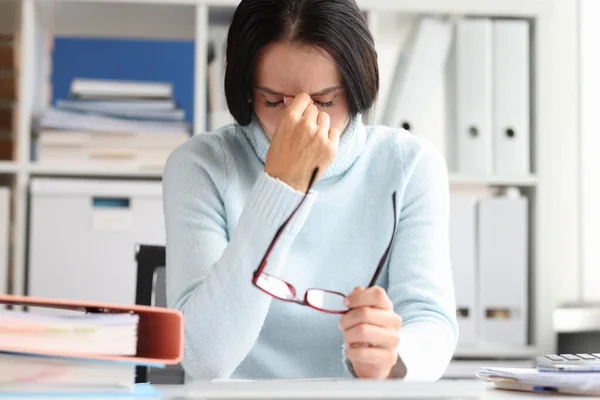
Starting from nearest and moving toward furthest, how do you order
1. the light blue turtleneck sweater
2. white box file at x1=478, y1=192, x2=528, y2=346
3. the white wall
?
1. the light blue turtleneck sweater
2. white box file at x1=478, y1=192, x2=528, y2=346
3. the white wall

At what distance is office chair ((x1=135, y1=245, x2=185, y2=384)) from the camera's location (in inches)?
58.0

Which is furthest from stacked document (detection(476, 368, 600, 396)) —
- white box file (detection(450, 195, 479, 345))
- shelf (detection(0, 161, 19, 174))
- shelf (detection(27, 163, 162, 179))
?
shelf (detection(0, 161, 19, 174))

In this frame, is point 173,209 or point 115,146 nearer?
point 173,209

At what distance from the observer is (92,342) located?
0.59 metres

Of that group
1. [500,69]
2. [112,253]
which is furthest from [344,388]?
[500,69]

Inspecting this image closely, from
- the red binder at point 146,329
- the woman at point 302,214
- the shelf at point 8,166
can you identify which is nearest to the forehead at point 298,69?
the woman at point 302,214

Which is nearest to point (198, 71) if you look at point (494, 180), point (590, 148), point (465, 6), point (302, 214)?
point (465, 6)

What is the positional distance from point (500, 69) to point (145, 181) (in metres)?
1.04

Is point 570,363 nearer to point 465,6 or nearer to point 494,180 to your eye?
point 494,180

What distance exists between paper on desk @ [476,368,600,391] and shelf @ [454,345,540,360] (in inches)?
53.5

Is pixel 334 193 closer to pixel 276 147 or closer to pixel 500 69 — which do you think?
pixel 276 147

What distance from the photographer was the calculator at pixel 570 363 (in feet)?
2.97

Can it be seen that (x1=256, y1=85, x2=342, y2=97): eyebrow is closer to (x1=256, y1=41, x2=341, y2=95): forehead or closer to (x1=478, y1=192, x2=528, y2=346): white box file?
(x1=256, y1=41, x2=341, y2=95): forehead

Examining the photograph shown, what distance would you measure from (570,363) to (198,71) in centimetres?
157
